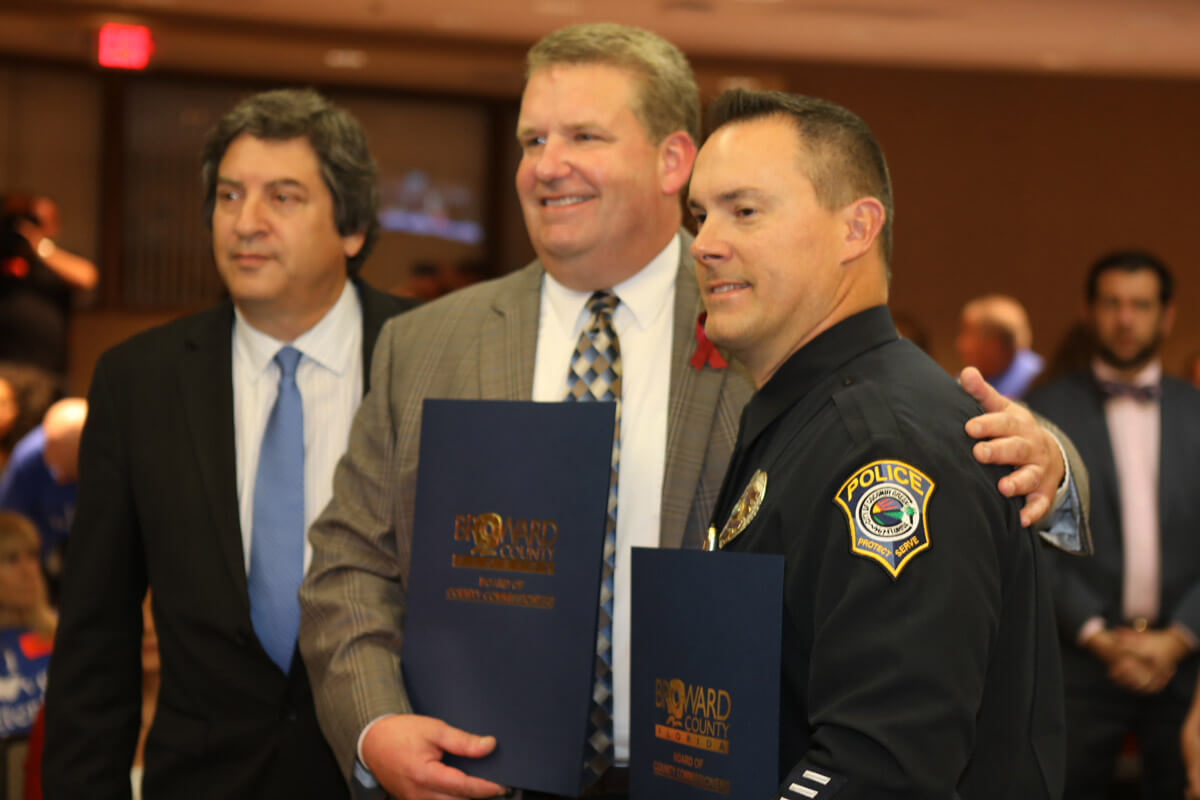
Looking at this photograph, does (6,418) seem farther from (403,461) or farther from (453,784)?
(453,784)

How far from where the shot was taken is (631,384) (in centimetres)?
190

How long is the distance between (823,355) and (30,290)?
22.5ft

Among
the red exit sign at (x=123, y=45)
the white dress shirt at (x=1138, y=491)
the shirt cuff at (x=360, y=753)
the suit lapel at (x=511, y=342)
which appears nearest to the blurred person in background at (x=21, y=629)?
the shirt cuff at (x=360, y=753)

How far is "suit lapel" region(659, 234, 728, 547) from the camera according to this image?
177cm

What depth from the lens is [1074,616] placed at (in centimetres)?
362

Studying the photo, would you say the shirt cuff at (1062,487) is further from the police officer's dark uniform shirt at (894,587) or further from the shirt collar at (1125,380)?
the shirt collar at (1125,380)

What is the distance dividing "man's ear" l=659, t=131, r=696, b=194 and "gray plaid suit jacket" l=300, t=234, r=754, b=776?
4.4 inches

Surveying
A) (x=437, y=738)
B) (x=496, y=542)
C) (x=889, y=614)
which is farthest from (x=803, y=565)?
(x=437, y=738)

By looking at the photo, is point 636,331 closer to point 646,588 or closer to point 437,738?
point 646,588

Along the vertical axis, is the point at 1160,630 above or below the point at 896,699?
below

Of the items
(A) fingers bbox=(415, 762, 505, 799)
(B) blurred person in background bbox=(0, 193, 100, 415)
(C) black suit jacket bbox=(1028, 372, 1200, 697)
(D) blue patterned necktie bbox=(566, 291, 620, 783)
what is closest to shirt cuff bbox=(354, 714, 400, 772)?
(A) fingers bbox=(415, 762, 505, 799)

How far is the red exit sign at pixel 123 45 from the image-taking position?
26.0 ft

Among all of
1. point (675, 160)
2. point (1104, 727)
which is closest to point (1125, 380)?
point (1104, 727)

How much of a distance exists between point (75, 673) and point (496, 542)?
3.11 ft
